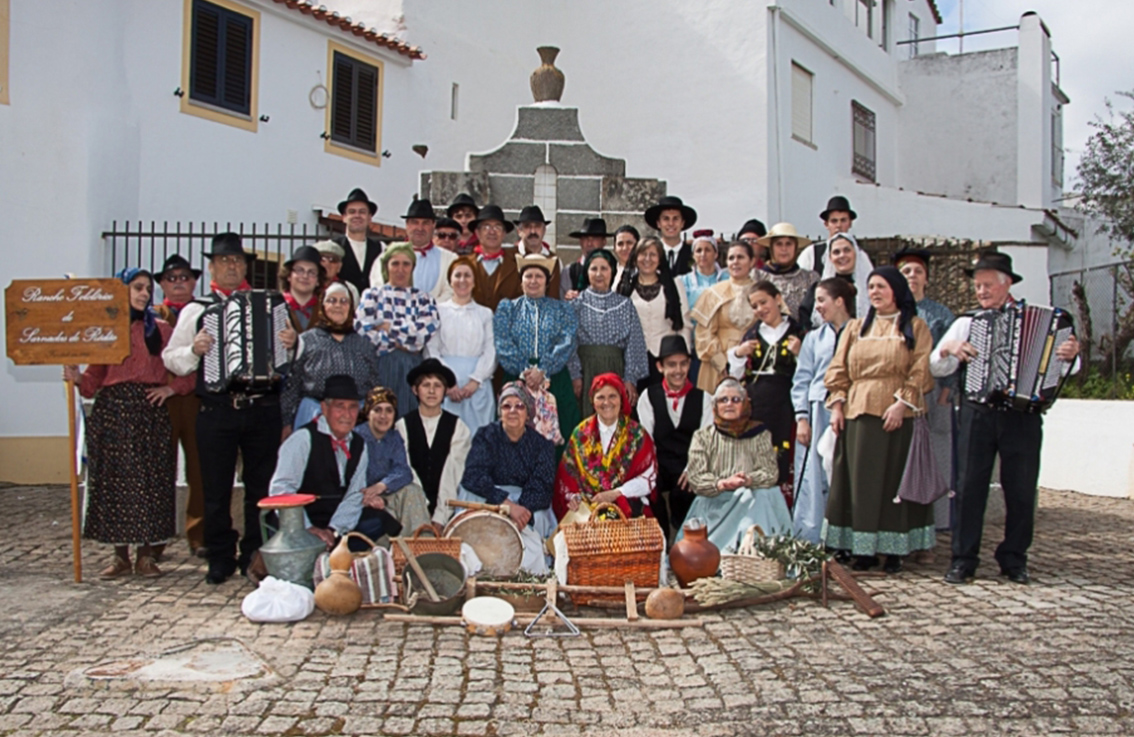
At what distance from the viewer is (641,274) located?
309 inches

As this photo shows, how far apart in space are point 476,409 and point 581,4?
41.6 ft

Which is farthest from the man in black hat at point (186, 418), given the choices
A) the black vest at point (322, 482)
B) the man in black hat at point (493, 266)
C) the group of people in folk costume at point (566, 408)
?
the man in black hat at point (493, 266)

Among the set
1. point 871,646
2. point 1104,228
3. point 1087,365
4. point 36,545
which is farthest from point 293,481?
point 1104,228

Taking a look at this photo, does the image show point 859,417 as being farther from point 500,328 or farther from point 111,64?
point 111,64

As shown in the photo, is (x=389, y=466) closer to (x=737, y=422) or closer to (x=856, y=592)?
(x=737, y=422)

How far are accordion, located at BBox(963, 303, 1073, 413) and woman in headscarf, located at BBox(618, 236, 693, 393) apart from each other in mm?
2268

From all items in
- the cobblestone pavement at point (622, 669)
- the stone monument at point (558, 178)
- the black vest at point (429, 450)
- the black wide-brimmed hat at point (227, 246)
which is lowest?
the cobblestone pavement at point (622, 669)

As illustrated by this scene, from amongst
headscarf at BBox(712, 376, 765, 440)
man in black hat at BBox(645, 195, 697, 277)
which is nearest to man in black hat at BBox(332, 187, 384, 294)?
man in black hat at BBox(645, 195, 697, 277)

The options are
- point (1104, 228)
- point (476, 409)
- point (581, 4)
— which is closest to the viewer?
point (476, 409)

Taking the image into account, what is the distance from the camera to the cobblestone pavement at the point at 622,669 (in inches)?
161

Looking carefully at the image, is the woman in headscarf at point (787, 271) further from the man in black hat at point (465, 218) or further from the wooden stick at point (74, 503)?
the wooden stick at point (74, 503)

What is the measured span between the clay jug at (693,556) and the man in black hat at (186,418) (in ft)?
10.6

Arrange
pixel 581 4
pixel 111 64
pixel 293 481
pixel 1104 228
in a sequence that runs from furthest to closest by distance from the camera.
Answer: pixel 581 4 < pixel 1104 228 < pixel 111 64 < pixel 293 481

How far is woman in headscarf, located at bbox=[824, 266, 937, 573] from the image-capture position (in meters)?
6.50
